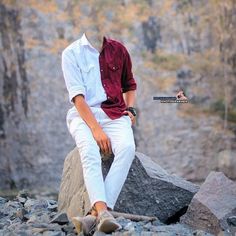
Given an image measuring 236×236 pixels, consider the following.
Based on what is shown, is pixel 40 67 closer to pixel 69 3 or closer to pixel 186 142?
pixel 69 3

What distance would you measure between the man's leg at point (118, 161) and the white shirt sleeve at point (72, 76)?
0.32 meters

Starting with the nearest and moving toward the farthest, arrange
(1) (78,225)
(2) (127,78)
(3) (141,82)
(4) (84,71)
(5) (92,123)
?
(1) (78,225)
(5) (92,123)
(4) (84,71)
(2) (127,78)
(3) (141,82)

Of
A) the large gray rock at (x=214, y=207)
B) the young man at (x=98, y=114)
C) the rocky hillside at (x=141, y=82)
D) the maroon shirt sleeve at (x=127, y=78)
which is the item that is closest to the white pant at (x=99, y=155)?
the young man at (x=98, y=114)

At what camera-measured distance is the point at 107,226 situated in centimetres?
287

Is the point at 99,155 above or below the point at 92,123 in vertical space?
below

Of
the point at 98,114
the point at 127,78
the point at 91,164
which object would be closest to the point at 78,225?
the point at 91,164

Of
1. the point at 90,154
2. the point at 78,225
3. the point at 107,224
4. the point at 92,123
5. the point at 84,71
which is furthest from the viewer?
the point at 84,71

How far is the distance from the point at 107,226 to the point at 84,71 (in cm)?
99

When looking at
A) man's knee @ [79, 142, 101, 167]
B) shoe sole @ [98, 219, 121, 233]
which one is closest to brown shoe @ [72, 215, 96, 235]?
shoe sole @ [98, 219, 121, 233]

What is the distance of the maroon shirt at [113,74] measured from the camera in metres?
3.40

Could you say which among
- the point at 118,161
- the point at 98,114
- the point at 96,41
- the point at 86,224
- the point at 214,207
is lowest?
the point at 214,207

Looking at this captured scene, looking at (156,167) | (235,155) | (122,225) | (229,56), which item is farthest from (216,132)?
(122,225)

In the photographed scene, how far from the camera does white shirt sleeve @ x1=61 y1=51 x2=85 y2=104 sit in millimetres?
3305

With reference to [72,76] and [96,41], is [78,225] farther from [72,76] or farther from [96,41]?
[96,41]
